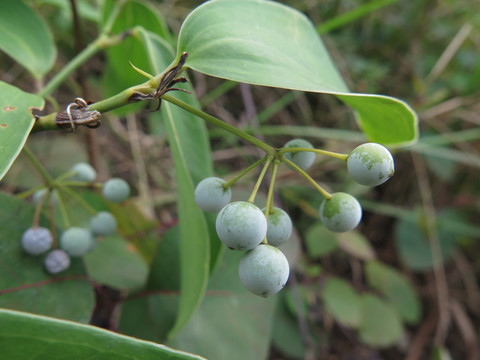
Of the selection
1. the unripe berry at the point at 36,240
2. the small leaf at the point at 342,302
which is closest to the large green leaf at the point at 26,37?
the unripe berry at the point at 36,240

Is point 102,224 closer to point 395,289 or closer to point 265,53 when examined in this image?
point 265,53

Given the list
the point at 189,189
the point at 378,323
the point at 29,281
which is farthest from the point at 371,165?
the point at 378,323

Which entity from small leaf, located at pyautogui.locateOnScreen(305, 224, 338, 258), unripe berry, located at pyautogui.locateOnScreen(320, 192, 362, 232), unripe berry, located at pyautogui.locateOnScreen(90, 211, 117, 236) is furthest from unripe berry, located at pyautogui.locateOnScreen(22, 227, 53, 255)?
small leaf, located at pyautogui.locateOnScreen(305, 224, 338, 258)

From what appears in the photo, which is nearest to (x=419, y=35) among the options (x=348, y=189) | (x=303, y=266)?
(x=348, y=189)

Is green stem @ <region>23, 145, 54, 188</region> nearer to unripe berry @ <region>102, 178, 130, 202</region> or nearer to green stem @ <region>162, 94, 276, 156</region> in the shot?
unripe berry @ <region>102, 178, 130, 202</region>

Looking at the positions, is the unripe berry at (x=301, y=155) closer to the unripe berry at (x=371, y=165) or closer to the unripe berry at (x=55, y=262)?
the unripe berry at (x=371, y=165)

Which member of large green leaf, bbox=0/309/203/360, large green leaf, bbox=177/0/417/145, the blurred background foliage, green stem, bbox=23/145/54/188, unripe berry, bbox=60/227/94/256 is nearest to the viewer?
large green leaf, bbox=0/309/203/360

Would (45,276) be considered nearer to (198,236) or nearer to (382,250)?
(198,236)
